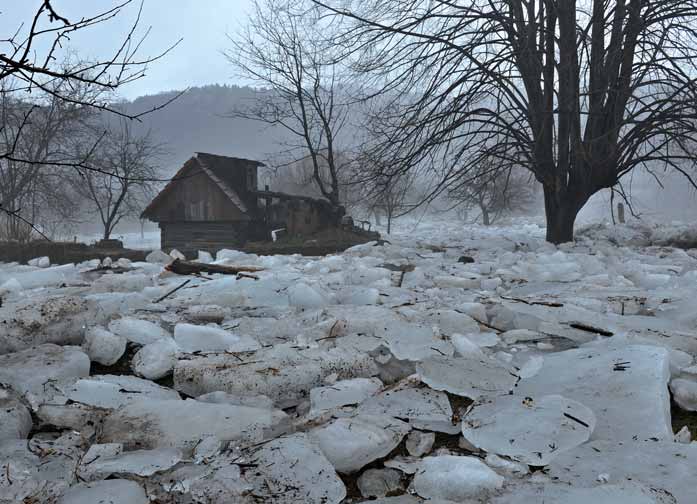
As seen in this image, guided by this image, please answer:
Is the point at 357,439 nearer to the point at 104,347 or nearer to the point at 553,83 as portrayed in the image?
the point at 104,347

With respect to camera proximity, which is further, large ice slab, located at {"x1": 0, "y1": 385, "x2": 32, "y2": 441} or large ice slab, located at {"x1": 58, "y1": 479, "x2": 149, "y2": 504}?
large ice slab, located at {"x1": 0, "y1": 385, "x2": 32, "y2": 441}

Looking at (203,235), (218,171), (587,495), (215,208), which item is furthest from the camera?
(203,235)

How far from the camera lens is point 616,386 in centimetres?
101

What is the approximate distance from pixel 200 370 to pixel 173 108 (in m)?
124

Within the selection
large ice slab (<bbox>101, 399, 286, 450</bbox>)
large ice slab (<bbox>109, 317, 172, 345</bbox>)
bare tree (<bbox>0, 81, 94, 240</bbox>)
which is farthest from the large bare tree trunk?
bare tree (<bbox>0, 81, 94, 240</bbox>)

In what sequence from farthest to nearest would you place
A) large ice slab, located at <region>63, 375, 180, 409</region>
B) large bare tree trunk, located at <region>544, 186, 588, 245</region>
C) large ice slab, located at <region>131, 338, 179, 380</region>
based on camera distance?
large bare tree trunk, located at <region>544, 186, 588, 245</region>, large ice slab, located at <region>131, 338, 179, 380</region>, large ice slab, located at <region>63, 375, 180, 409</region>

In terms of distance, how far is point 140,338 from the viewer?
1.42 metres

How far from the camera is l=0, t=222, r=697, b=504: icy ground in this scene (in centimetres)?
73

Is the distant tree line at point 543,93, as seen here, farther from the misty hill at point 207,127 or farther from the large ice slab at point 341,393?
the misty hill at point 207,127

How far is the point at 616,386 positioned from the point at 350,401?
610 millimetres

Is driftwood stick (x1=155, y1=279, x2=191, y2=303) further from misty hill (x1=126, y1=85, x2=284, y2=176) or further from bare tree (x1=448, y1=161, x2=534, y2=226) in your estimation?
misty hill (x1=126, y1=85, x2=284, y2=176)

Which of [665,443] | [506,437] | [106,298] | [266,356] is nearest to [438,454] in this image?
[506,437]

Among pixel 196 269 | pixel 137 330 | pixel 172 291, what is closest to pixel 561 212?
pixel 196 269

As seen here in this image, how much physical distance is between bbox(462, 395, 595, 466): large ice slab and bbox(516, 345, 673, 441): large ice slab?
0.16ft
